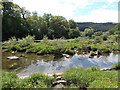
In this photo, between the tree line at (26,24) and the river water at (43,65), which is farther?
the tree line at (26,24)

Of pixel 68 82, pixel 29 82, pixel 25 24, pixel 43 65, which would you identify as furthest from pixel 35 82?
pixel 25 24

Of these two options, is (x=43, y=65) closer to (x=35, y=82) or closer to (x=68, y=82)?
(x=68, y=82)

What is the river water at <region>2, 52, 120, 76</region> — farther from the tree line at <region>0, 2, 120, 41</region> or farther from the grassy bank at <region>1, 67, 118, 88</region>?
the tree line at <region>0, 2, 120, 41</region>

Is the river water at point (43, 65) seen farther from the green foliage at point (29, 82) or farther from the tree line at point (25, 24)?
the tree line at point (25, 24)

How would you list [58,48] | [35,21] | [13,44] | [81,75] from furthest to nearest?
[35,21] < [13,44] < [58,48] < [81,75]

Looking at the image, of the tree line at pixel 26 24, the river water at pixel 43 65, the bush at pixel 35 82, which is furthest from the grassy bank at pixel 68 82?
the tree line at pixel 26 24

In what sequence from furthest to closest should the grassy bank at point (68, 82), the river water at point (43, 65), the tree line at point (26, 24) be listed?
the tree line at point (26, 24) < the river water at point (43, 65) < the grassy bank at point (68, 82)

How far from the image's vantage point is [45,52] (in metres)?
16.9

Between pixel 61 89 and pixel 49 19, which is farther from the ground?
pixel 49 19

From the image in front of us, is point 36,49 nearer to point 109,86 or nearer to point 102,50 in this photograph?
point 102,50

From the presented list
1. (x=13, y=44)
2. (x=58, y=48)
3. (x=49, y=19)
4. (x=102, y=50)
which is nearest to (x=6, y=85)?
(x=58, y=48)

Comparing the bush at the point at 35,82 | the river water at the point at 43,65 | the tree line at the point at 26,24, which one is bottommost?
the river water at the point at 43,65

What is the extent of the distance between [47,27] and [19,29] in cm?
746

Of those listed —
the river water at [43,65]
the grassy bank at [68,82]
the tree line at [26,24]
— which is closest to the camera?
the grassy bank at [68,82]
